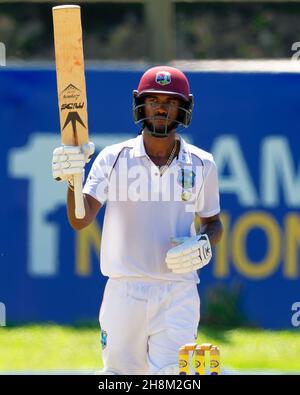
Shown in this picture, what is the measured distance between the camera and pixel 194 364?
18.8 feet

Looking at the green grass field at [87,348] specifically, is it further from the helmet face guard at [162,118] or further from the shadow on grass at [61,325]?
the helmet face guard at [162,118]

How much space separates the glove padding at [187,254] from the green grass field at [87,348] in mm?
2131

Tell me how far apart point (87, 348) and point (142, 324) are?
101 inches

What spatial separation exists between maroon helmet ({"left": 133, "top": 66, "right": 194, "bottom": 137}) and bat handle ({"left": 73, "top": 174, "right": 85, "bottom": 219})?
468 mm

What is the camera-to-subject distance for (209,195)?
20.5 ft

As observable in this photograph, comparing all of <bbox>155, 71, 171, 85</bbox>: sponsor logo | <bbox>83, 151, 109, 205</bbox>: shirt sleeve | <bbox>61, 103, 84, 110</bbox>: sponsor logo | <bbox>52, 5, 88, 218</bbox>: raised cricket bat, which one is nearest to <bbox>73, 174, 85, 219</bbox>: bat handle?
<bbox>52, 5, 88, 218</bbox>: raised cricket bat

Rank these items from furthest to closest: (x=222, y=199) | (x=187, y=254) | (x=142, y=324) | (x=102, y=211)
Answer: (x=222, y=199) < (x=102, y=211) < (x=142, y=324) < (x=187, y=254)

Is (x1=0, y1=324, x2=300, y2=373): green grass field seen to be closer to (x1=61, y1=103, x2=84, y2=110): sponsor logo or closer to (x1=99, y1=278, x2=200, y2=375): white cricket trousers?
(x1=99, y1=278, x2=200, y2=375): white cricket trousers

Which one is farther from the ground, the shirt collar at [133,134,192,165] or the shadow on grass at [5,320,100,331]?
the shirt collar at [133,134,192,165]

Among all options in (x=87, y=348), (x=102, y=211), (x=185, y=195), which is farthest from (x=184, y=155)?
(x=102, y=211)

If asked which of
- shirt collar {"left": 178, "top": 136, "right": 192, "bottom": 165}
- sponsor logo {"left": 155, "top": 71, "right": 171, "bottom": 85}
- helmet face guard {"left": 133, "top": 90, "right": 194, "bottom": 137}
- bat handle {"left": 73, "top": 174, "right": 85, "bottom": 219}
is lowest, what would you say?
bat handle {"left": 73, "top": 174, "right": 85, "bottom": 219}

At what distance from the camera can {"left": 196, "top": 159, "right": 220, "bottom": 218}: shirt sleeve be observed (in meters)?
6.21

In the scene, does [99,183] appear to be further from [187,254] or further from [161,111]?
[187,254]

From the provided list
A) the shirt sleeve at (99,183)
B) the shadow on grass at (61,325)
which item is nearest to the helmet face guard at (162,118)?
the shirt sleeve at (99,183)
